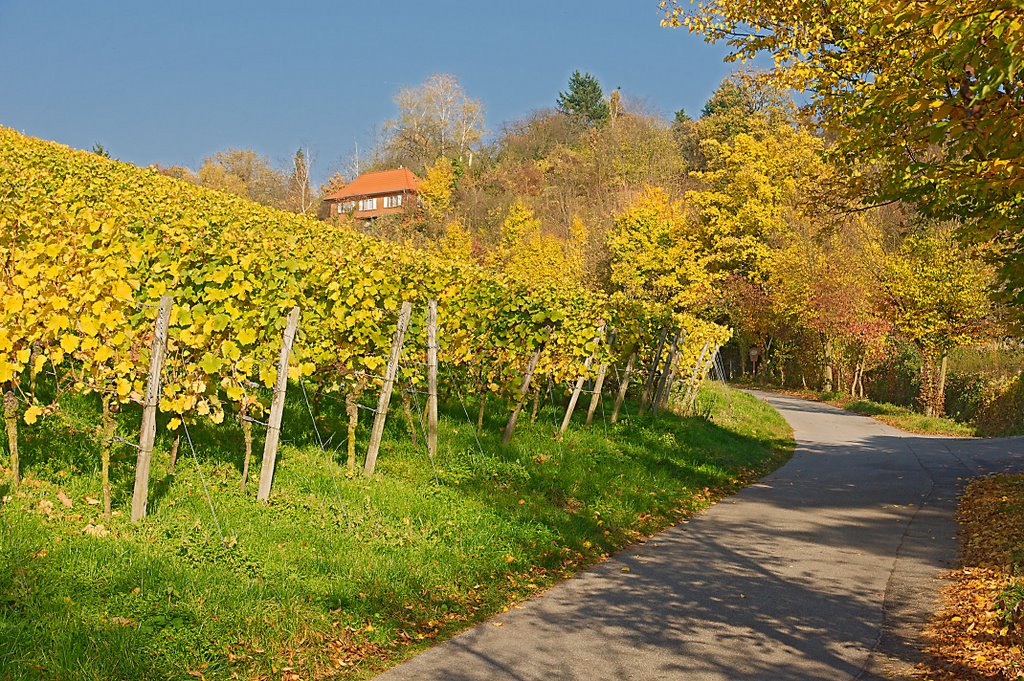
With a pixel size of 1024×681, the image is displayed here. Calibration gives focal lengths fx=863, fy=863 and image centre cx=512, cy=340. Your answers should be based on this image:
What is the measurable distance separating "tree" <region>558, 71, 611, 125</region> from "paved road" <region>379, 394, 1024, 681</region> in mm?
84286

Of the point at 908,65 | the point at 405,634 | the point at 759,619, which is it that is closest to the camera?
the point at 405,634

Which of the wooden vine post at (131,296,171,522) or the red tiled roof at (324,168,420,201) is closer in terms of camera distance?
the wooden vine post at (131,296,171,522)

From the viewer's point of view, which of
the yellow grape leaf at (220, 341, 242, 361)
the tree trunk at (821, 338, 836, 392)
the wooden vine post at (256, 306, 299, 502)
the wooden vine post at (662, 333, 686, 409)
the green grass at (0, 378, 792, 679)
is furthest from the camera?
the tree trunk at (821, 338, 836, 392)

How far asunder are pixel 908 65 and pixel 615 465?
19.6 ft

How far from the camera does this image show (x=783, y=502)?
11.6 meters

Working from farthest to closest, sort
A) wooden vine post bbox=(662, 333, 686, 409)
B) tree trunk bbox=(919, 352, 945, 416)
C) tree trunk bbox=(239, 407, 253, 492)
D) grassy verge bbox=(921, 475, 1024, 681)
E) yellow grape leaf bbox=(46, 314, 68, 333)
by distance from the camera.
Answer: tree trunk bbox=(919, 352, 945, 416), wooden vine post bbox=(662, 333, 686, 409), tree trunk bbox=(239, 407, 253, 492), yellow grape leaf bbox=(46, 314, 68, 333), grassy verge bbox=(921, 475, 1024, 681)

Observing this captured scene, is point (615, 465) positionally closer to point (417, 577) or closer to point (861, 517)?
point (861, 517)

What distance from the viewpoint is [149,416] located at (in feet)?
20.7

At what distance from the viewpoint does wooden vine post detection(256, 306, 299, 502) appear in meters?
7.34

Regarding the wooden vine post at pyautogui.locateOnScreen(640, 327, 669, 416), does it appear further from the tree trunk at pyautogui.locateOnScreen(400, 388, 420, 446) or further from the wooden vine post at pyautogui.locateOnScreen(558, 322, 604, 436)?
the tree trunk at pyautogui.locateOnScreen(400, 388, 420, 446)

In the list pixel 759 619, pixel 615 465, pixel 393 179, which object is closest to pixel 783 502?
pixel 615 465

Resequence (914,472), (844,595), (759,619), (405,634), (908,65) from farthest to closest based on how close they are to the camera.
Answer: (914,472), (908,65), (844,595), (759,619), (405,634)

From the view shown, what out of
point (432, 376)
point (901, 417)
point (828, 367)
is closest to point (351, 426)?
point (432, 376)

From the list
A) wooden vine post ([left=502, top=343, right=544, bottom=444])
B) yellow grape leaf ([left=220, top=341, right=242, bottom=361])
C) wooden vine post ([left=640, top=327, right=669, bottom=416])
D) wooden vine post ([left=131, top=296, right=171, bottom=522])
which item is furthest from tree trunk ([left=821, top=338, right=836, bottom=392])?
wooden vine post ([left=131, top=296, right=171, bottom=522])
